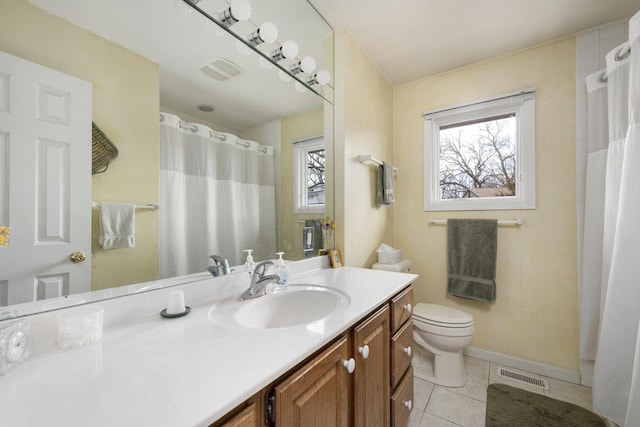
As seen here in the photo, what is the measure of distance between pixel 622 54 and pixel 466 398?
211 centimetres

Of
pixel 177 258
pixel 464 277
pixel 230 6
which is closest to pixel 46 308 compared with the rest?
pixel 177 258

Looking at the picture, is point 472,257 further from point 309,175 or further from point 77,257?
point 77,257

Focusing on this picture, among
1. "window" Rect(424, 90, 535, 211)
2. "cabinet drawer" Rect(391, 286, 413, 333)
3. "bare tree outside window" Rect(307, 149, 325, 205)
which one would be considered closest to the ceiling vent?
"bare tree outside window" Rect(307, 149, 325, 205)

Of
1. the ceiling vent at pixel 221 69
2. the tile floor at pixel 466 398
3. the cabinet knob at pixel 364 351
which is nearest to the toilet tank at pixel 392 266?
the tile floor at pixel 466 398

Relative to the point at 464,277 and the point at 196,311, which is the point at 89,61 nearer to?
the point at 196,311

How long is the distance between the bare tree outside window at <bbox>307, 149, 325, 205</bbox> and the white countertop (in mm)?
851

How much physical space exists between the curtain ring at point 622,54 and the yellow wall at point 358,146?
4.44 ft

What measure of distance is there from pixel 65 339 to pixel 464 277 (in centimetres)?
228

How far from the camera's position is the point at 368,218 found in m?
2.02

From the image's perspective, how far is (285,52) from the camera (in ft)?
4.37

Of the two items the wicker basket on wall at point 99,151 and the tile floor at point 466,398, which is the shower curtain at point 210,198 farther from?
the tile floor at point 466,398

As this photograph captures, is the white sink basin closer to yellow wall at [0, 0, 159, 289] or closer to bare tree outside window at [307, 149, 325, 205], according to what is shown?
yellow wall at [0, 0, 159, 289]

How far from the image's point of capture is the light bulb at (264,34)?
1.20 metres

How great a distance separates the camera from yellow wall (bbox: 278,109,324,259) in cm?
146
